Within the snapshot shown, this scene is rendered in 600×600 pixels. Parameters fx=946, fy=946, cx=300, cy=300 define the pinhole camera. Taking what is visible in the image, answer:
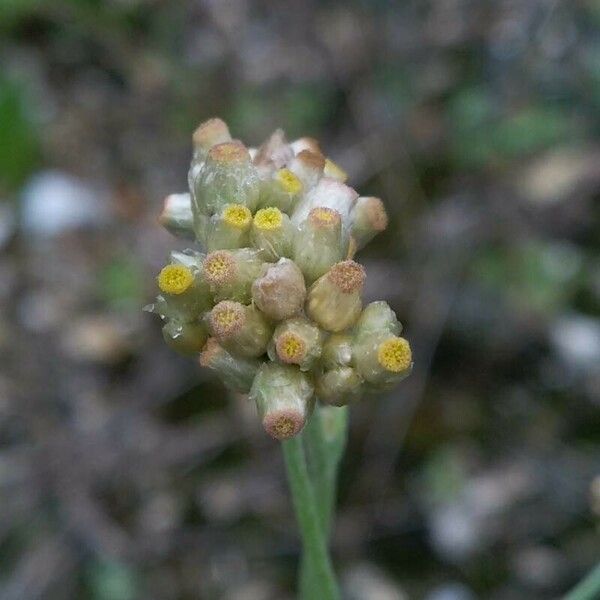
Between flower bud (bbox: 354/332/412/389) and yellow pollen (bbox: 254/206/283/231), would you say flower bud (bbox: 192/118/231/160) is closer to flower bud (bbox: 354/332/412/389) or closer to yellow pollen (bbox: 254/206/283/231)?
yellow pollen (bbox: 254/206/283/231)

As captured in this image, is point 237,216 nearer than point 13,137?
Yes

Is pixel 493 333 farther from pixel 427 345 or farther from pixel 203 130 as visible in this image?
pixel 203 130

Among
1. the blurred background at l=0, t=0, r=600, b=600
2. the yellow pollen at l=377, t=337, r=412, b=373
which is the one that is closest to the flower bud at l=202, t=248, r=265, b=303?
the yellow pollen at l=377, t=337, r=412, b=373

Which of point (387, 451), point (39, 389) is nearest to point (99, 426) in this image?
point (39, 389)

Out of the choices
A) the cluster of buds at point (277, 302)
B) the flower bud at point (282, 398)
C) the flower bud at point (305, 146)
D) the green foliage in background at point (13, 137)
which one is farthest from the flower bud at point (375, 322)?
the green foliage in background at point (13, 137)

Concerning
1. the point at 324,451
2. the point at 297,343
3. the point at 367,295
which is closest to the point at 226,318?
the point at 297,343

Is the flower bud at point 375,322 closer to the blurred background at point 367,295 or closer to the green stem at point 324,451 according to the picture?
the green stem at point 324,451

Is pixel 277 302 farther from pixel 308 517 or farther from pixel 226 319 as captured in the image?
pixel 308 517
